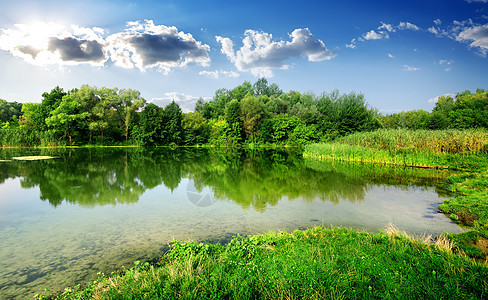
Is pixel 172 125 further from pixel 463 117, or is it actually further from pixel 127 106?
pixel 463 117

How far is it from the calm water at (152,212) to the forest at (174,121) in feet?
103

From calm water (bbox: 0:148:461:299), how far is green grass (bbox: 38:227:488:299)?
1.34 meters

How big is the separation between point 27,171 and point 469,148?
32.3 meters

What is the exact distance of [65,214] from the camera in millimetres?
8742

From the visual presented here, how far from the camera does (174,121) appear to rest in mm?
52875

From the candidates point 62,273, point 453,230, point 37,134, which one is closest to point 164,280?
point 62,273

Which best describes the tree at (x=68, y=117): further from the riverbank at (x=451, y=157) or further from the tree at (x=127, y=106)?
the riverbank at (x=451, y=157)

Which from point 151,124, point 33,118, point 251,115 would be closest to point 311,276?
point 151,124

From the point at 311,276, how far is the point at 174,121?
5222cm

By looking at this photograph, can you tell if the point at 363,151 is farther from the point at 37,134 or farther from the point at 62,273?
the point at 37,134

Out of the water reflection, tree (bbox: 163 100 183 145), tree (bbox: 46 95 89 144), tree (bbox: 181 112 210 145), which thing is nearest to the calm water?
the water reflection

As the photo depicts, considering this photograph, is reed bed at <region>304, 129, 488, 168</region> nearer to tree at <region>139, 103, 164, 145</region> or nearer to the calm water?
the calm water

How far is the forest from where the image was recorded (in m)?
43.9

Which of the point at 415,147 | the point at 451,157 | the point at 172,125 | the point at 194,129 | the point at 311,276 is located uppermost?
the point at 172,125
